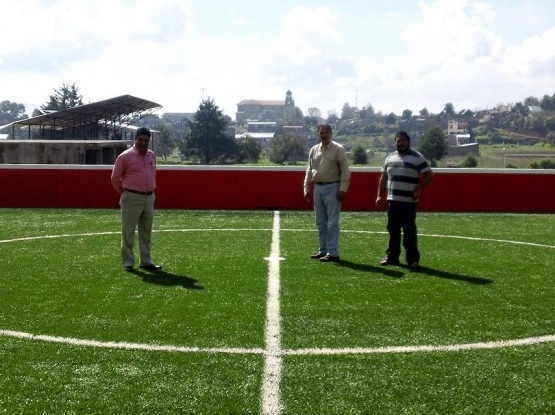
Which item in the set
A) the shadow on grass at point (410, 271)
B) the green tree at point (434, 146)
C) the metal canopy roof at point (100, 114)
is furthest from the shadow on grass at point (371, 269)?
the green tree at point (434, 146)

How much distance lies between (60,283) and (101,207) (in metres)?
11.5

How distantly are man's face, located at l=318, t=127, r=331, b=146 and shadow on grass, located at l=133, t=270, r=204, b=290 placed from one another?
2647 millimetres

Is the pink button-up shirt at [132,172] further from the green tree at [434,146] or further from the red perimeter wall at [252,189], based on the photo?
the green tree at [434,146]

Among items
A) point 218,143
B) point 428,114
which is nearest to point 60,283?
point 218,143

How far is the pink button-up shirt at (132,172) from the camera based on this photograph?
9719mm

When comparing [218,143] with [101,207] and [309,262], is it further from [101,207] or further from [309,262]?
[309,262]

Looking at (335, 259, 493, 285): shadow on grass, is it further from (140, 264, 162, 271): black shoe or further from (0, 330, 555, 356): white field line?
A: (0, 330, 555, 356): white field line

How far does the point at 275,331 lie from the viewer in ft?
22.3

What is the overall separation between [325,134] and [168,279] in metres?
2.87

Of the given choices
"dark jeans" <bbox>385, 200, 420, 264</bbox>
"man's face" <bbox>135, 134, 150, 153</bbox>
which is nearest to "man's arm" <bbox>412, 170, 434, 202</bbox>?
"dark jeans" <bbox>385, 200, 420, 264</bbox>

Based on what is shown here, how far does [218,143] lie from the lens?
82.1 m

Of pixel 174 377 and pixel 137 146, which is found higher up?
pixel 137 146

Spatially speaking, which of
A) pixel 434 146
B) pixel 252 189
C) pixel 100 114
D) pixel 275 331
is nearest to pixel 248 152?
pixel 100 114

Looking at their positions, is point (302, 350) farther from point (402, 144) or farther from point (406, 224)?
point (402, 144)
